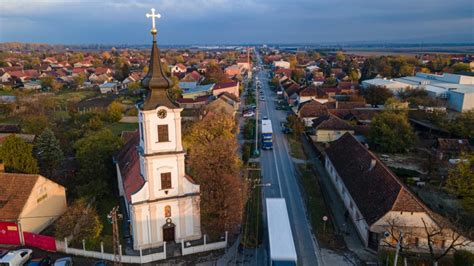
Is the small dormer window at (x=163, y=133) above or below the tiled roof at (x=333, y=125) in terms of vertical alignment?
above

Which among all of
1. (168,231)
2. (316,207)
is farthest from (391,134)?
(168,231)

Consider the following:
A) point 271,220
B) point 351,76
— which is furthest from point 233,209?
point 351,76

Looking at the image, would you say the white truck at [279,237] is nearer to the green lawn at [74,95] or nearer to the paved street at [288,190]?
the paved street at [288,190]

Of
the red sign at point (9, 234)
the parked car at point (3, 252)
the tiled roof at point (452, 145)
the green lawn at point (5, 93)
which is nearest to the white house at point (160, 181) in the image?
the parked car at point (3, 252)

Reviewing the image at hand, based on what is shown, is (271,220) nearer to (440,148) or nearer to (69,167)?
(69,167)

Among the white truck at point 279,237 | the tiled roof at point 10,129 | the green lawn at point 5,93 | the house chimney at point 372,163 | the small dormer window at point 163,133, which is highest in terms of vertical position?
the small dormer window at point 163,133

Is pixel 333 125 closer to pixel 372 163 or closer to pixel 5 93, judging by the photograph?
pixel 372 163
